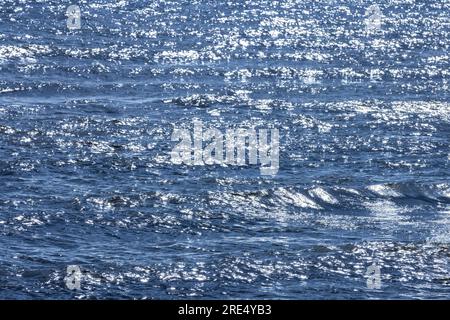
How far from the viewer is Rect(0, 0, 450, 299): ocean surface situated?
22516 mm

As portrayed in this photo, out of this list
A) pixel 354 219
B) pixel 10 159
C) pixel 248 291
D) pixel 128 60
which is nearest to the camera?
pixel 248 291

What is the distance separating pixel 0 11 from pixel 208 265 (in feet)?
82.6

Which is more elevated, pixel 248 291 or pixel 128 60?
pixel 128 60

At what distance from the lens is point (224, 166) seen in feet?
96.8

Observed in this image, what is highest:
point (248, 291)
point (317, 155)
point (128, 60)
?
point (128, 60)

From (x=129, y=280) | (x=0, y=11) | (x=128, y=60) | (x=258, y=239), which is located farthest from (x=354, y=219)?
(x=0, y=11)

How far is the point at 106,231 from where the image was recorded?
24.6m

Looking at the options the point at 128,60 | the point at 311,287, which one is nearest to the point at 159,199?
the point at 311,287

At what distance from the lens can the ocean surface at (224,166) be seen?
22516mm
